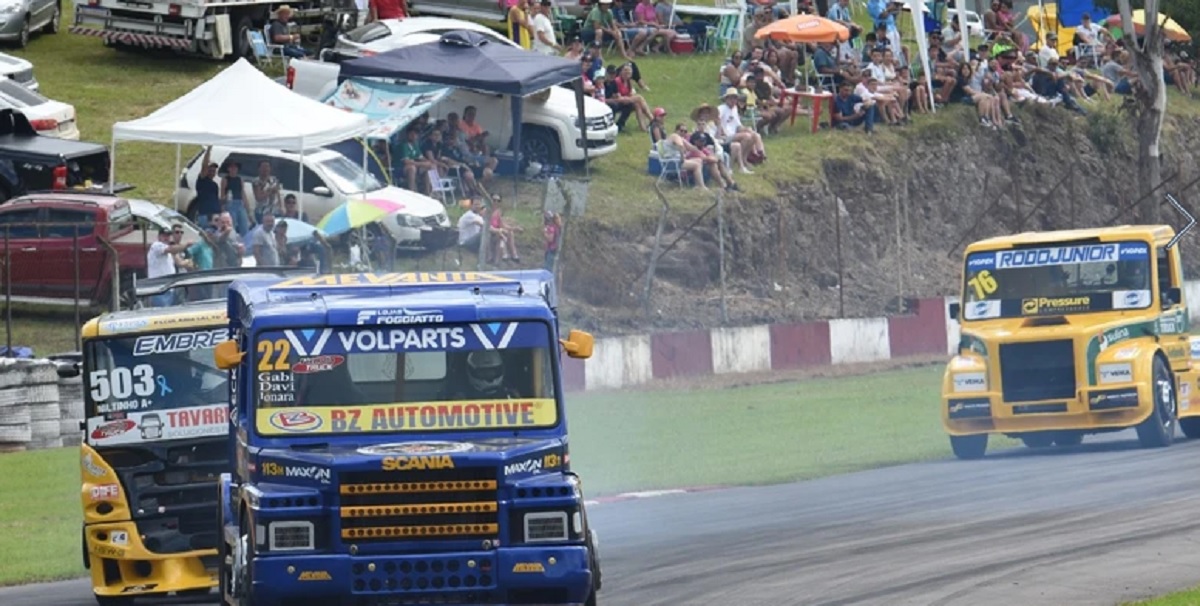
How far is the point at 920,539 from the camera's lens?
15.5 metres

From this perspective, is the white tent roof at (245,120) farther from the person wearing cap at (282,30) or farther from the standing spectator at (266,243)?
the person wearing cap at (282,30)

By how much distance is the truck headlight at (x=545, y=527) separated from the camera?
10852mm

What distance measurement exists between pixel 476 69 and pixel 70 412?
10.0 m

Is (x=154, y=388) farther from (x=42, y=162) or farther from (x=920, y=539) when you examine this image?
(x=42, y=162)

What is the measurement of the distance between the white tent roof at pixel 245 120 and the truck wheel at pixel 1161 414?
11.5 m

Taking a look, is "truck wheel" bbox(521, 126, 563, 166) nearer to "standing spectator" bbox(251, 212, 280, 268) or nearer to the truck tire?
"standing spectator" bbox(251, 212, 280, 268)

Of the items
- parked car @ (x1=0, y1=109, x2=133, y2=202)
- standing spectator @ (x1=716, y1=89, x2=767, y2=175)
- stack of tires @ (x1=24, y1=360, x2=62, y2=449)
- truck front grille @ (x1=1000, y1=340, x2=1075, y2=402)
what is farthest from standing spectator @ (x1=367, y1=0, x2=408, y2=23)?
truck front grille @ (x1=1000, y1=340, x2=1075, y2=402)

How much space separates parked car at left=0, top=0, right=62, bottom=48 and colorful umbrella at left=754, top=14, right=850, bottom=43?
12855 millimetres

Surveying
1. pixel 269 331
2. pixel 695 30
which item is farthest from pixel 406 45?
pixel 269 331

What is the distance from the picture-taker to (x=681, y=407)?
26484 millimetres

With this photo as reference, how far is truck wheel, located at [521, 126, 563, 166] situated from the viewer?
3228 centimetres

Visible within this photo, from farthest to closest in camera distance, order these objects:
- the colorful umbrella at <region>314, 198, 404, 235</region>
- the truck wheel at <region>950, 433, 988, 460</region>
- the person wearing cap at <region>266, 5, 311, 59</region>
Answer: the person wearing cap at <region>266, 5, 311, 59</region>, the colorful umbrella at <region>314, 198, 404, 235</region>, the truck wheel at <region>950, 433, 988, 460</region>

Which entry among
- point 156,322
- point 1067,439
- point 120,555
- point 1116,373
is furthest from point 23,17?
point 120,555

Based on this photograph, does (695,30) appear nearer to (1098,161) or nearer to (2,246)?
(1098,161)
